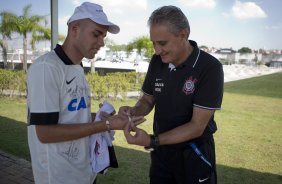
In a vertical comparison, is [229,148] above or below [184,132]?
below

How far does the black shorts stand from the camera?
2.44 metres

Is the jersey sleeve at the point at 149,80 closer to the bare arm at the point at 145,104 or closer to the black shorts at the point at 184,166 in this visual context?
the bare arm at the point at 145,104

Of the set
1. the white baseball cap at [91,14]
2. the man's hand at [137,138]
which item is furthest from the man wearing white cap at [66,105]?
the man's hand at [137,138]

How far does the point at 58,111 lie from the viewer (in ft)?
6.36

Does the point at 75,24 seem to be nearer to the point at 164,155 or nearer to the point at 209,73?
the point at 209,73

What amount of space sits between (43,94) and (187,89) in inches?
43.0

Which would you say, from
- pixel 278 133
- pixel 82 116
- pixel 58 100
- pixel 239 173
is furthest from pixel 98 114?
pixel 278 133

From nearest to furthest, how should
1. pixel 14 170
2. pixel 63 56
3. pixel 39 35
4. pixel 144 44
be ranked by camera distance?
pixel 63 56 < pixel 14 170 < pixel 39 35 < pixel 144 44

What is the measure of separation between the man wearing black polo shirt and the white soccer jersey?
400mm

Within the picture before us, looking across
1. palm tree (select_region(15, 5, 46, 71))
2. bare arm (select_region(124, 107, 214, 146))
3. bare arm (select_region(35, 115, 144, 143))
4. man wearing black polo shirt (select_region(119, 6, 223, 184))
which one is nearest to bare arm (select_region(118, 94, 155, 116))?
man wearing black polo shirt (select_region(119, 6, 223, 184))

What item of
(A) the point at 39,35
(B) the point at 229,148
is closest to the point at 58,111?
(B) the point at 229,148

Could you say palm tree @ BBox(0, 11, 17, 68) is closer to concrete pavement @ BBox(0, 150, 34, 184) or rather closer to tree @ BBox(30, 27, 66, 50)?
tree @ BBox(30, 27, 66, 50)

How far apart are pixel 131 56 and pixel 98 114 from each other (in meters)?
50.4

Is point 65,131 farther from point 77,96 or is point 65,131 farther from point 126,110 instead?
point 126,110
